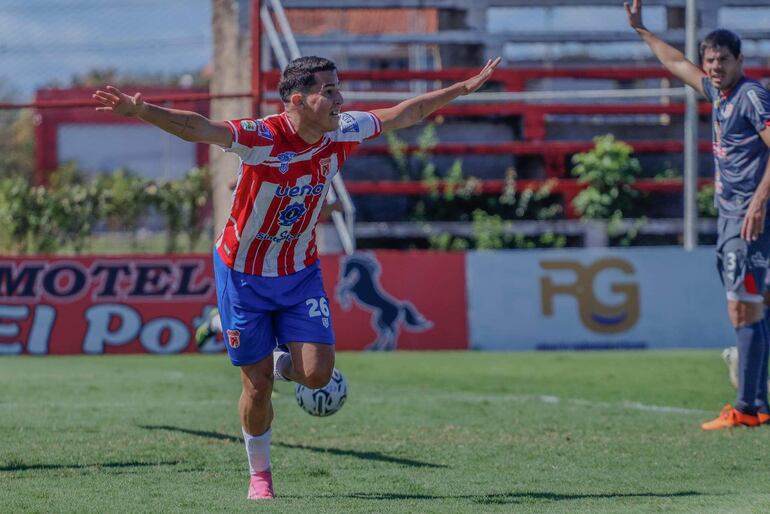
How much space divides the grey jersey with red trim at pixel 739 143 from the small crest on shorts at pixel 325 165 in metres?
3.06

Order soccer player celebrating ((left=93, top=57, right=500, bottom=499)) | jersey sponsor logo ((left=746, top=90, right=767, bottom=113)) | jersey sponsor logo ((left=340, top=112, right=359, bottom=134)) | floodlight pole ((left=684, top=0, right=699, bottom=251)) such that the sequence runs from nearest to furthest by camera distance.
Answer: soccer player celebrating ((left=93, top=57, right=500, bottom=499)) → jersey sponsor logo ((left=340, top=112, right=359, bottom=134)) → jersey sponsor logo ((left=746, top=90, right=767, bottom=113)) → floodlight pole ((left=684, top=0, right=699, bottom=251))

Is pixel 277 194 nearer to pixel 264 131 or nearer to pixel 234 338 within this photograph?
pixel 264 131

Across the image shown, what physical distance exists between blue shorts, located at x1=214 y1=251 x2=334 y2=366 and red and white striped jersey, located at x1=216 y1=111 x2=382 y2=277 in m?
0.05

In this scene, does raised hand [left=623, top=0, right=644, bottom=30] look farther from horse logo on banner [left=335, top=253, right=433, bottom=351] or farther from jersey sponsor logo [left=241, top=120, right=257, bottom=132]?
horse logo on banner [left=335, top=253, right=433, bottom=351]

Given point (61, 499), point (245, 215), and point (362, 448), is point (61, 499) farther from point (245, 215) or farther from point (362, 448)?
point (362, 448)

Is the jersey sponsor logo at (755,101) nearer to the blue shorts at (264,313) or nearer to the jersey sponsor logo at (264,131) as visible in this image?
the blue shorts at (264,313)

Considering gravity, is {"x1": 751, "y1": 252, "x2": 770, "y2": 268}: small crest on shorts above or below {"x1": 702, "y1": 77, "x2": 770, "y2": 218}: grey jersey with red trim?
below

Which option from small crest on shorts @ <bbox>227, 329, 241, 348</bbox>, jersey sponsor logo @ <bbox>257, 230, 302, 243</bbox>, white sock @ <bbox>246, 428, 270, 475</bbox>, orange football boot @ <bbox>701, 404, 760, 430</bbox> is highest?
jersey sponsor logo @ <bbox>257, 230, 302, 243</bbox>

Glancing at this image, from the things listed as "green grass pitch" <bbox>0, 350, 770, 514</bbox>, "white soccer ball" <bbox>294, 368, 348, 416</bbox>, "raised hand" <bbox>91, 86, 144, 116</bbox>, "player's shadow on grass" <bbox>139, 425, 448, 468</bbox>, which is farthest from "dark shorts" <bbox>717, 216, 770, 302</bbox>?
"raised hand" <bbox>91, 86, 144, 116</bbox>

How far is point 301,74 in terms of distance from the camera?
6023mm

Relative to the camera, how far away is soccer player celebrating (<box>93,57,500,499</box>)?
5.95m

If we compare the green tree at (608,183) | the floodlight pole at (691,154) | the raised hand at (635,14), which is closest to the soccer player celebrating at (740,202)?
the raised hand at (635,14)

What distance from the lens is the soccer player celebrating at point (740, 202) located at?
7.95 metres

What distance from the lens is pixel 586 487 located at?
6047 mm
